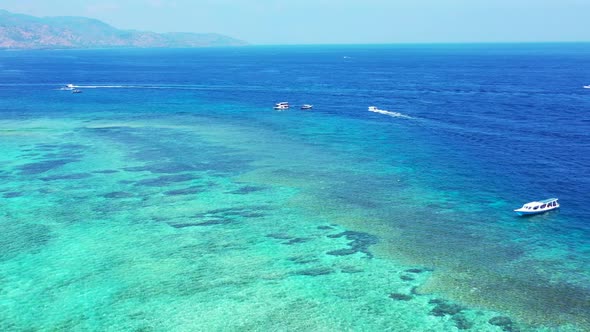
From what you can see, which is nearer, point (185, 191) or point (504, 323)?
point (504, 323)

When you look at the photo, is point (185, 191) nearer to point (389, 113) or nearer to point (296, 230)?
point (296, 230)

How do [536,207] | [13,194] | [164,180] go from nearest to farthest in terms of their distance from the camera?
[536,207] < [13,194] < [164,180]

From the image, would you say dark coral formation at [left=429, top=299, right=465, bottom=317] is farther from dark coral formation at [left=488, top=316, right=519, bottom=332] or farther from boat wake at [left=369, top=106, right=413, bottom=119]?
boat wake at [left=369, top=106, right=413, bottom=119]

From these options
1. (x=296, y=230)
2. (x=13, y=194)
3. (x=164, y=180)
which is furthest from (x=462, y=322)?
(x=13, y=194)

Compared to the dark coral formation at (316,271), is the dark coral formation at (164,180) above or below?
above

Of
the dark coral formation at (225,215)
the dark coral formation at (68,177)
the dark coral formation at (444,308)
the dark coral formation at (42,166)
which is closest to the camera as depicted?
the dark coral formation at (444,308)

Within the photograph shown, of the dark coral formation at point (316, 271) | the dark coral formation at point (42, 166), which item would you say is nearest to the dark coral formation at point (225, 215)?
the dark coral formation at point (316, 271)

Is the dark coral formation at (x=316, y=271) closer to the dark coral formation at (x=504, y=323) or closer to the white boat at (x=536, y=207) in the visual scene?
the dark coral formation at (x=504, y=323)

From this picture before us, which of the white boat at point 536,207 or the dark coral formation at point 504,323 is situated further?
the white boat at point 536,207

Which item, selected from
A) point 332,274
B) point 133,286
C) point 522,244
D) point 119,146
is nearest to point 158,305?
point 133,286
